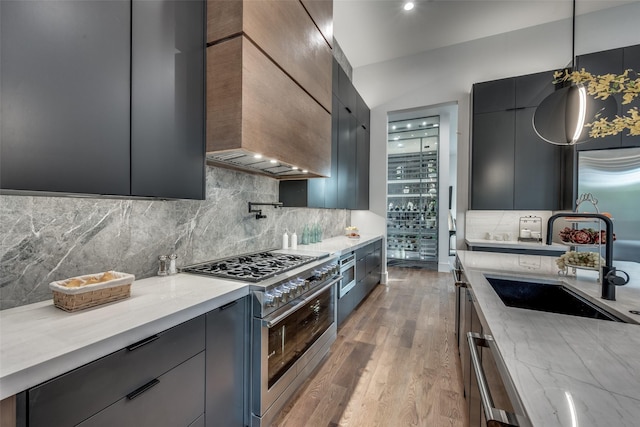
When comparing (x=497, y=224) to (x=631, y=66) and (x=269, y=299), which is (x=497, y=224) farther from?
(x=269, y=299)

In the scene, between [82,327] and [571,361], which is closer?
[571,361]

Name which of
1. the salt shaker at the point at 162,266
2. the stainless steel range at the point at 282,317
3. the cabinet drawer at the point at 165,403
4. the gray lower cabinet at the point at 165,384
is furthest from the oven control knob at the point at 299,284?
the salt shaker at the point at 162,266

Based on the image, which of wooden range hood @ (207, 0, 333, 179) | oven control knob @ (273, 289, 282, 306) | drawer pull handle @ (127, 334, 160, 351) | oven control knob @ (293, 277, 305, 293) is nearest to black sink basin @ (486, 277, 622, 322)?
oven control knob @ (293, 277, 305, 293)

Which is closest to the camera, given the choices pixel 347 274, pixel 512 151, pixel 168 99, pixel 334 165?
pixel 168 99

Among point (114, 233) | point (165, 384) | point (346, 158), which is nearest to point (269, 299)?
point (165, 384)

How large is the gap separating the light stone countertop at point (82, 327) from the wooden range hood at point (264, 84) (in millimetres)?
830

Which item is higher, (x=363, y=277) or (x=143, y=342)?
(x=143, y=342)

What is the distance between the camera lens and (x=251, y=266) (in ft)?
5.83

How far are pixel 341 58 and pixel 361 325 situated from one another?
4.19m

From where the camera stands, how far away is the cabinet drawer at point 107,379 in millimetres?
687

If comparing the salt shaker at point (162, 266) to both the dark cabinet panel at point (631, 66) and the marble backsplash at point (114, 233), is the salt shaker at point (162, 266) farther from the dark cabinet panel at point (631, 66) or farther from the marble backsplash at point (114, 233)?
the dark cabinet panel at point (631, 66)

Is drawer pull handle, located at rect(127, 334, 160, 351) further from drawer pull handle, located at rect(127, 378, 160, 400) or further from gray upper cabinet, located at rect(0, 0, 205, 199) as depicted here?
gray upper cabinet, located at rect(0, 0, 205, 199)

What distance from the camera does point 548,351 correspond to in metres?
0.72

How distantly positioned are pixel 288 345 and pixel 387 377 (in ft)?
2.93
